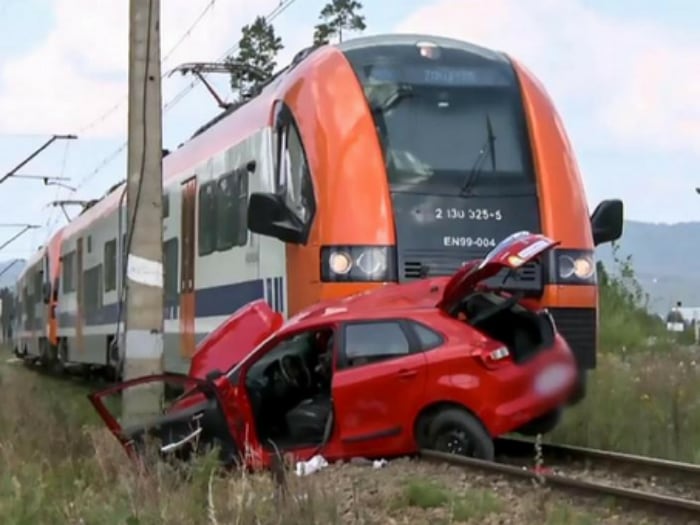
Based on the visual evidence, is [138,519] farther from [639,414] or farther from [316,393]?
[639,414]

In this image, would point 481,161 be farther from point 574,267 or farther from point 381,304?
point 381,304

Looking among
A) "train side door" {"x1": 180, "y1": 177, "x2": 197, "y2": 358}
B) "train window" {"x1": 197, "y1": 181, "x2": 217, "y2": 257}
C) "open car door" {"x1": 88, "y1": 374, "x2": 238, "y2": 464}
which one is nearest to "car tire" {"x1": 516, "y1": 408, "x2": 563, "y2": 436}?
"open car door" {"x1": 88, "y1": 374, "x2": 238, "y2": 464}

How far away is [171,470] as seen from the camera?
372 inches

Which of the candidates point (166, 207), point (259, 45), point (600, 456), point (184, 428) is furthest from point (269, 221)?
point (259, 45)

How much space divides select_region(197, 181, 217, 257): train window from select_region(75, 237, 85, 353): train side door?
11.5 metres

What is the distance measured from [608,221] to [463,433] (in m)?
3.93

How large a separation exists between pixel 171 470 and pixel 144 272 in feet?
14.1

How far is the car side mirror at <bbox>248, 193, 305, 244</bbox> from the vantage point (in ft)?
41.4

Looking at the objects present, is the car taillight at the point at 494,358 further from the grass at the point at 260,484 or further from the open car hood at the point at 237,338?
the open car hood at the point at 237,338

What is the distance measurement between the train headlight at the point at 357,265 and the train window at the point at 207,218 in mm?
4011

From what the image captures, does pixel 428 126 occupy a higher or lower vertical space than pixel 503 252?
higher

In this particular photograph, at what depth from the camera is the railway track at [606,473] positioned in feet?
28.2

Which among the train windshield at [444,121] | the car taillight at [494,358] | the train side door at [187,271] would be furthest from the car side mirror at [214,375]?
the train side door at [187,271]

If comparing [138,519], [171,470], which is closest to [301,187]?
[171,470]
